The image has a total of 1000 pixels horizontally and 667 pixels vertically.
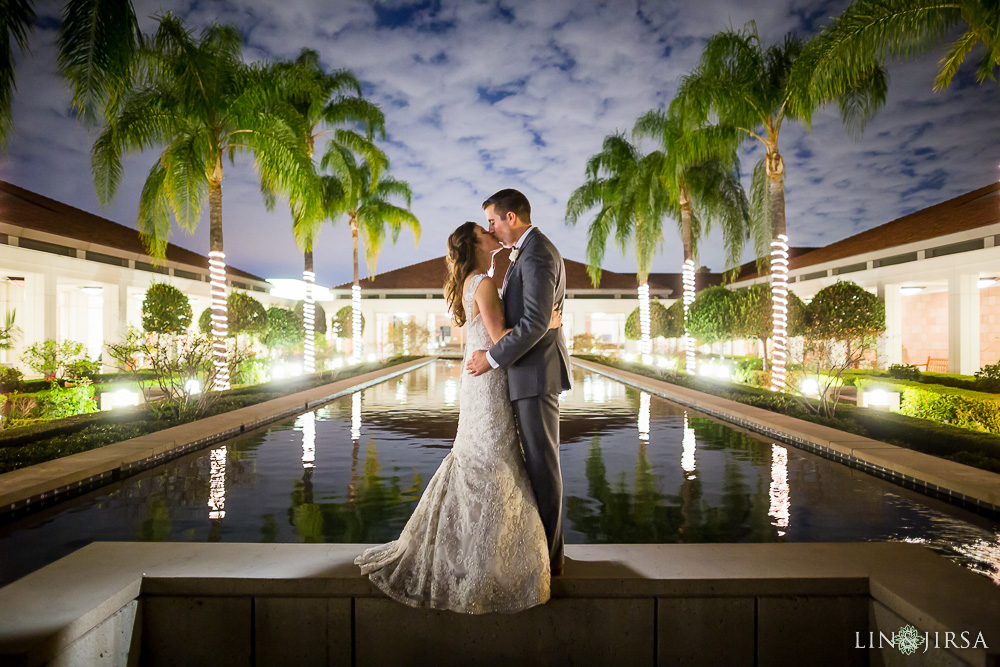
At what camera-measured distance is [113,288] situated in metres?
20.2

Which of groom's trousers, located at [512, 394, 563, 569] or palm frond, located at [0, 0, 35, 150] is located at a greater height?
palm frond, located at [0, 0, 35, 150]

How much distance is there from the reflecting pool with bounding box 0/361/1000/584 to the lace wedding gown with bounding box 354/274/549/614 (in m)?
1.68

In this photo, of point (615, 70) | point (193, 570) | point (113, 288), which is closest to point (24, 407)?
point (193, 570)

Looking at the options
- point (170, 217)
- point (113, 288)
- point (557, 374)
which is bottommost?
point (557, 374)

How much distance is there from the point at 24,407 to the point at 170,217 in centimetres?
665

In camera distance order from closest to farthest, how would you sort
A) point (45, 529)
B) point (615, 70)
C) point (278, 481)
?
point (45, 529), point (278, 481), point (615, 70)

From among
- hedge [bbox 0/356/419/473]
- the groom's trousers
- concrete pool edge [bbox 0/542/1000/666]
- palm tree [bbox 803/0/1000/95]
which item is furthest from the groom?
palm tree [bbox 803/0/1000/95]

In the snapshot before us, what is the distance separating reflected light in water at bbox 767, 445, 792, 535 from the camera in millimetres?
4770

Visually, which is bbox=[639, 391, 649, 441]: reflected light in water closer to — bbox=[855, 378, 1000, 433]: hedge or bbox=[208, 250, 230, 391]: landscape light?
bbox=[855, 378, 1000, 433]: hedge

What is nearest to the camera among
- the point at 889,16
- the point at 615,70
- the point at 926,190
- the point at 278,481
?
the point at 278,481

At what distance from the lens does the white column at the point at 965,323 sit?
53.2 ft

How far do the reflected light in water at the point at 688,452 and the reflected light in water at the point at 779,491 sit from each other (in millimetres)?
824

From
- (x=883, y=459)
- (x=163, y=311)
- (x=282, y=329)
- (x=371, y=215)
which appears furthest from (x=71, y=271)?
(x=883, y=459)

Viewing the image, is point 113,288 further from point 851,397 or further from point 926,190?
point 926,190
